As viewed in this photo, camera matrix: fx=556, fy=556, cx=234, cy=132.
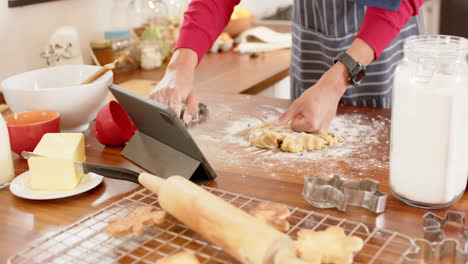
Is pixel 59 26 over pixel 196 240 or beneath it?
over

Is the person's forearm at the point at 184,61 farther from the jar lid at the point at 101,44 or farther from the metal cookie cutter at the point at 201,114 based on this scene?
the jar lid at the point at 101,44

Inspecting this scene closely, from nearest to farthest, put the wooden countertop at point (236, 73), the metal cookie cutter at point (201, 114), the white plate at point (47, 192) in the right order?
the white plate at point (47, 192) < the metal cookie cutter at point (201, 114) < the wooden countertop at point (236, 73)

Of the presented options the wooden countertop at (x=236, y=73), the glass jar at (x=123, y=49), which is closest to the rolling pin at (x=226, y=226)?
the wooden countertop at (x=236, y=73)

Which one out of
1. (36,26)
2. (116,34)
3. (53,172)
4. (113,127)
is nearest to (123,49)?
(116,34)

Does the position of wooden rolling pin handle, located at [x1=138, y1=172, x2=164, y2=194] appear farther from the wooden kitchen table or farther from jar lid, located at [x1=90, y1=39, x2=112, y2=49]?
jar lid, located at [x1=90, y1=39, x2=112, y2=49]

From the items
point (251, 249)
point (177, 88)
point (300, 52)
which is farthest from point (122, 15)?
point (251, 249)

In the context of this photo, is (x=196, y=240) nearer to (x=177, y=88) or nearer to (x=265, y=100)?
(x=177, y=88)

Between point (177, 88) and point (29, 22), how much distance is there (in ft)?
3.14

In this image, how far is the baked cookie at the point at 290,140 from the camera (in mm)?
1294

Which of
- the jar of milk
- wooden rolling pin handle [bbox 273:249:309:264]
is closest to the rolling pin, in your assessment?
wooden rolling pin handle [bbox 273:249:309:264]

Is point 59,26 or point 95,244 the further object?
point 59,26

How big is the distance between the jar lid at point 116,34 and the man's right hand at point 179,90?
0.86 meters

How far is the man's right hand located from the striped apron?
1.56ft

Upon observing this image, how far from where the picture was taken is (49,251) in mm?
861
